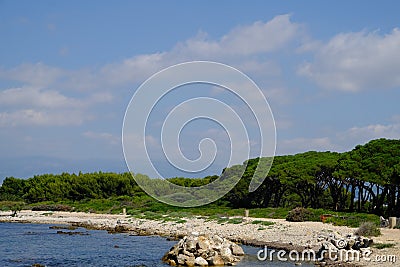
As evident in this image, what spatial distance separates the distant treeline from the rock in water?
16941 millimetres

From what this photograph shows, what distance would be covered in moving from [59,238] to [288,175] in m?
22.3

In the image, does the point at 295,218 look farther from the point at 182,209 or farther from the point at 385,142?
the point at 182,209

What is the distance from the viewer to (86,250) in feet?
89.0

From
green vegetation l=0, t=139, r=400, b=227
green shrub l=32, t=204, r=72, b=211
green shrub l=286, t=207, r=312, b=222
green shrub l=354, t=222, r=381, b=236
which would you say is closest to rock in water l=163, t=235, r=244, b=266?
green shrub l=354, t=222, r=381, b=236

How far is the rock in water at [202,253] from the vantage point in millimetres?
21047

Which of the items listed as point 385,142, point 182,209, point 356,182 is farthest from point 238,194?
point 385,142

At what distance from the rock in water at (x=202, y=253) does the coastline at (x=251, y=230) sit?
157 inches

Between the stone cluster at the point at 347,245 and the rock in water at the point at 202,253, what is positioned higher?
the stone cluster at the point at 347,245

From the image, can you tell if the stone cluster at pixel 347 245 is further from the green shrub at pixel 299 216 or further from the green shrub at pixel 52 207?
the green shrub at pixel 52 207

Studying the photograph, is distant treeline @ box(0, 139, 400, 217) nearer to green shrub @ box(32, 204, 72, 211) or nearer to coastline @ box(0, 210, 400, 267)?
coastline @ box(0, 210, 400, 267)

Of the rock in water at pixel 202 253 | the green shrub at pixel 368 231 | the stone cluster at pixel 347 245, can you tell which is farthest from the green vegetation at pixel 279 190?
the rock in water at pixel 202 253

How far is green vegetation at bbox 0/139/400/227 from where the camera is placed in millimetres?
37312

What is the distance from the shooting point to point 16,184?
80.8 m

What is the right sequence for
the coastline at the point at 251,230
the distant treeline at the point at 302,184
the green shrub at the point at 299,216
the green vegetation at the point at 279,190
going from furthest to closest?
the distant treeline at the point at 302,184 → the green vegetation at the point at 279,190 → the green shrub at the point at 299,216 → the coastline at the point at 251,230
